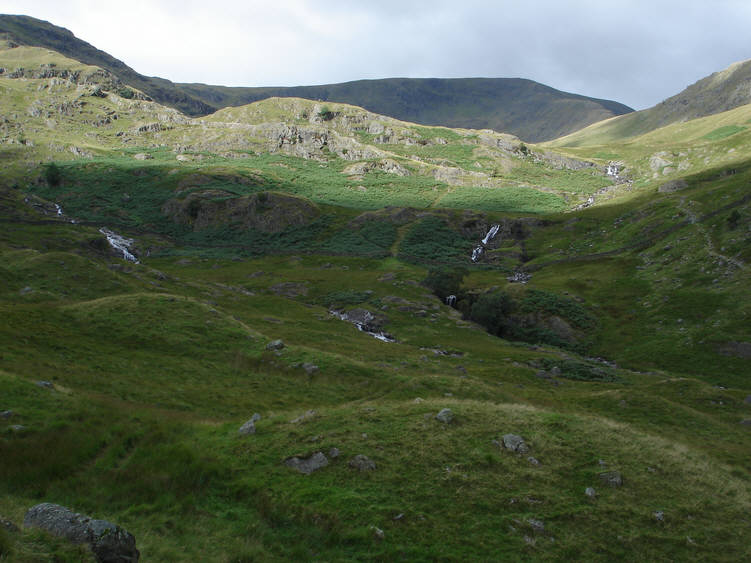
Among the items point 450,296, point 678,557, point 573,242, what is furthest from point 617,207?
point 678,557

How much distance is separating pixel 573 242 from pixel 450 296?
185ft

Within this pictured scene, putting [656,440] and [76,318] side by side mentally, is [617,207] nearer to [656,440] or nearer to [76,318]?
[656,440]

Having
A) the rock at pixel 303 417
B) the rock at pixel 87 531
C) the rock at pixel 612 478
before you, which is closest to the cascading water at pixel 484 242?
the rock at pixel 303 417

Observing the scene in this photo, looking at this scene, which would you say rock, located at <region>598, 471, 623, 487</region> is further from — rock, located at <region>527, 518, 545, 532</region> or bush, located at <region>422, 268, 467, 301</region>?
bush, located at <region>422, 268, 467, 301</region>

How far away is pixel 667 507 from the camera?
14.4 metres

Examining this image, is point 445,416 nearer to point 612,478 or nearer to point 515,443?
point 515,443

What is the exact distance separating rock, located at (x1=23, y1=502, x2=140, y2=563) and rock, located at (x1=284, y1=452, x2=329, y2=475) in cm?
618

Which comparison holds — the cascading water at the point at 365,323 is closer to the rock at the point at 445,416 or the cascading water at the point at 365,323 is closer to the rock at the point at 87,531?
the rock at the point at 445,416

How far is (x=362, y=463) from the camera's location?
14.9 m

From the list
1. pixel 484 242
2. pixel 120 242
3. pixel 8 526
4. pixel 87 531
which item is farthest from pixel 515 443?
pixel 120 242

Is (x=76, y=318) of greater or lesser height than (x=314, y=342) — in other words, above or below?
above

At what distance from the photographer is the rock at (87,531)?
8.47 meters

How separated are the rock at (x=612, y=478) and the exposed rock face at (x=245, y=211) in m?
133

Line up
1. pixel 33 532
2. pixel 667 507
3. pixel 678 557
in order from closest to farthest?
A: pixel 33 532
pixel 678 557
pixel 667 507
